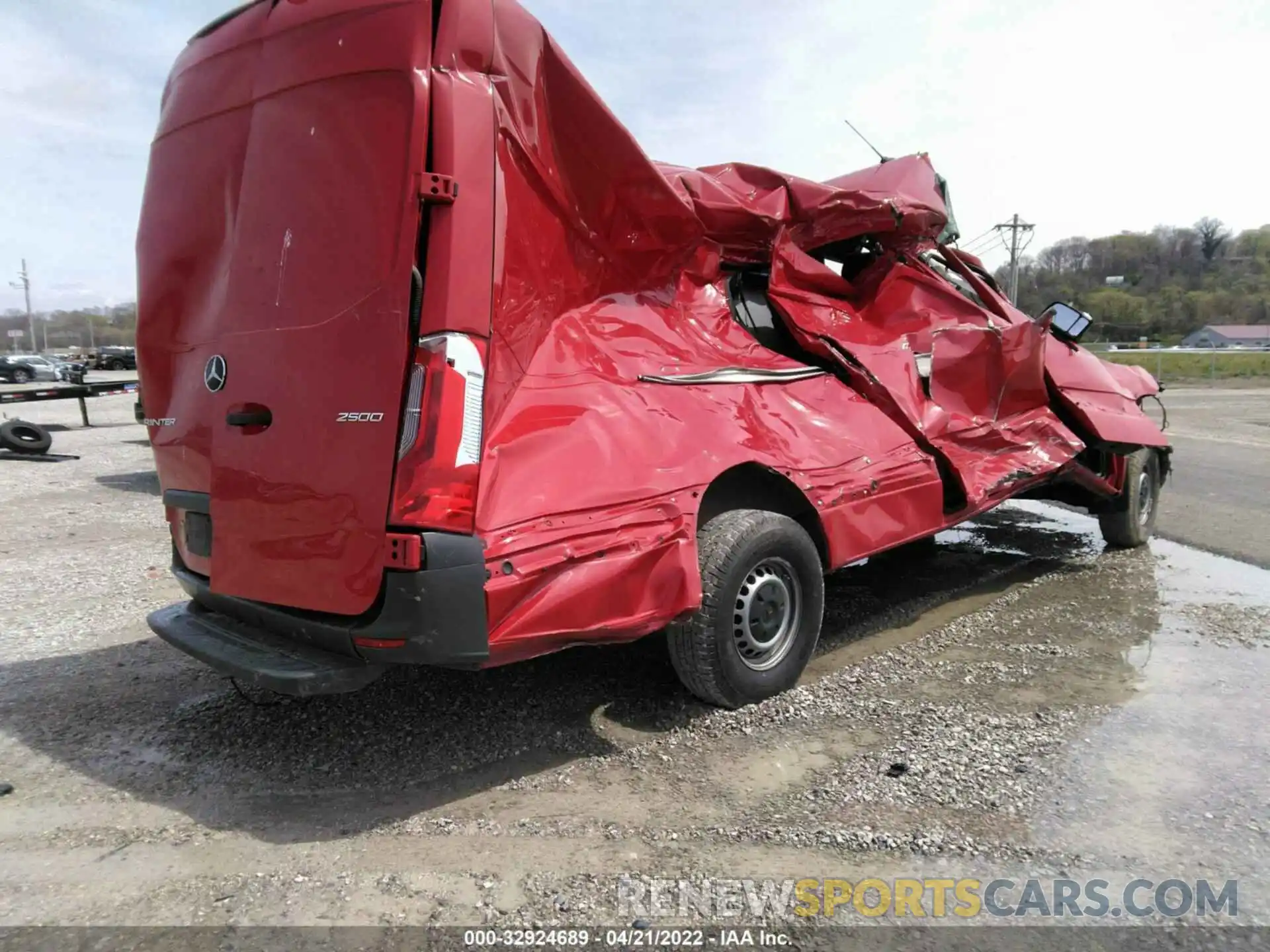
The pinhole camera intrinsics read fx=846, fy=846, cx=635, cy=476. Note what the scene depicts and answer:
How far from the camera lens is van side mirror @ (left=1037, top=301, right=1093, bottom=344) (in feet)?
21.6

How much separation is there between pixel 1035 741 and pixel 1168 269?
122 m

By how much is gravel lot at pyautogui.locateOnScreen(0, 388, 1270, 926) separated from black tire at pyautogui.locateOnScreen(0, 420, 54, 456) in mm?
8775

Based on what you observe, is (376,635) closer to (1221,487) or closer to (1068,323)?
(1068,323)

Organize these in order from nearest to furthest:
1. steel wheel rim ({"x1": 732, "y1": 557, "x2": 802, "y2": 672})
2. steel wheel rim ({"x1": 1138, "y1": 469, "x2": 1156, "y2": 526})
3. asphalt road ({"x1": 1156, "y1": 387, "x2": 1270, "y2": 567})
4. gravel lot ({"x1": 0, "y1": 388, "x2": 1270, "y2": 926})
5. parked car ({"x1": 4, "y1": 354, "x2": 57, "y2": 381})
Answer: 1. gravel lot ({"x1": 0, "y1": 388, "x2": 1270, "y2": 926})
2. steel wheel rim ({"x1": 732, "y1": 557, "x2": 802, "y2": 672})
3. steel wheel rim ({"x1": 1138, "y1": 469, "x2": 1156, "y2": 526})
4. asphalt road ({"x1": 1156, "y1": 387, "x2": 1270, "y2": 567})
5. parked car ({"x1": 4, "y1": 354, "x2": 57, "y2": 381})

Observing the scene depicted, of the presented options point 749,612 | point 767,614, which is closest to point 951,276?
point 767,614

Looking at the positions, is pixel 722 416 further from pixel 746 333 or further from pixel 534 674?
pixel 534 674

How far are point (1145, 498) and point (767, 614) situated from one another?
505 cm

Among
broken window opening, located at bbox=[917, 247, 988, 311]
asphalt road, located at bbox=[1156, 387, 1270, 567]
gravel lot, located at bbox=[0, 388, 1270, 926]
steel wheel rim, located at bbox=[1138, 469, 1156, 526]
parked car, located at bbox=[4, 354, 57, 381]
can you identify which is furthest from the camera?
parked car, located at bbox=[4, 354, 57, 381]

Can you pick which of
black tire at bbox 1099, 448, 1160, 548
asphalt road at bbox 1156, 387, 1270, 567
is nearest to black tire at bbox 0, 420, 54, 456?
black tire at bbox 1099, 448, 1160, 548

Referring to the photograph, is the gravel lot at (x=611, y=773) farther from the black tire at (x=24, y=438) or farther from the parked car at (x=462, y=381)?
the black tire at (x=24, y=438)

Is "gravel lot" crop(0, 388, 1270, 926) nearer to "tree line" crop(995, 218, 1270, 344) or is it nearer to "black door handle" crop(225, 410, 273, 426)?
"black door handle" crop(225, 410, 273, 426)

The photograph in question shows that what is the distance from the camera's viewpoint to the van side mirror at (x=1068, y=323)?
6574 mm

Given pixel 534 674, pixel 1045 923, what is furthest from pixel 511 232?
pixel 1045 923

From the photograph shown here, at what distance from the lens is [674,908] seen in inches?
95.5
